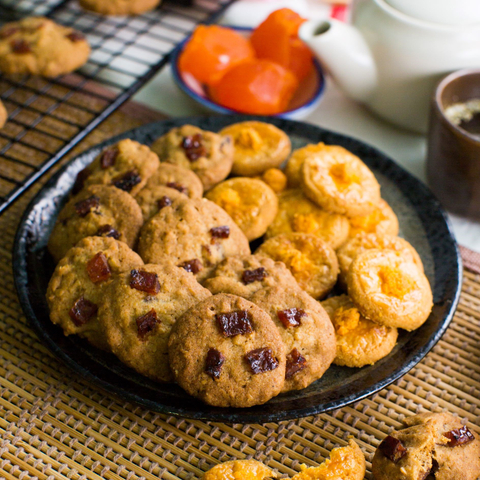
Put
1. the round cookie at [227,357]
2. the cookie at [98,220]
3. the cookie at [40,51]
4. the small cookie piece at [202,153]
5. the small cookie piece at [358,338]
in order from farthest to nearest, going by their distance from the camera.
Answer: the cookie at [40,51] < the small cookie piece at [202,153] < the cookie at [98,220] < the small cookie piece at [358,338] < the round cookie at [227,357]

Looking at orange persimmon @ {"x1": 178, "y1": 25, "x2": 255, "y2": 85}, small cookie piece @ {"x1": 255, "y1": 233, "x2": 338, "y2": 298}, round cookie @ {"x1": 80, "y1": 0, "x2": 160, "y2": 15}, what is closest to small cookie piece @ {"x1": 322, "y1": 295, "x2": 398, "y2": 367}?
small cookie piece @ {"x1": 255, "y1": 233, "x2": 338, "y2": 298}

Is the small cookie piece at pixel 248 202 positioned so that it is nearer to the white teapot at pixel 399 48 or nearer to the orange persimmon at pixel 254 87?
the orange persimmon at pixel 254 87

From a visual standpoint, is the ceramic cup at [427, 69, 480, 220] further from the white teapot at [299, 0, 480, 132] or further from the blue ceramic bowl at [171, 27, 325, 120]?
the blue ceramic bowl at [171, 27, 325, 120]

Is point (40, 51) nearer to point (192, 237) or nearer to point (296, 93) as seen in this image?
point (296, 93)

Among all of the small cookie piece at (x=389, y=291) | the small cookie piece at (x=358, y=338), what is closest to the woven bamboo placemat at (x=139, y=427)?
the small cookie piece at (x=358, y=338)

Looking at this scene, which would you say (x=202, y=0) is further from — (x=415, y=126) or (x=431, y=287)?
(x=431, y=287)
